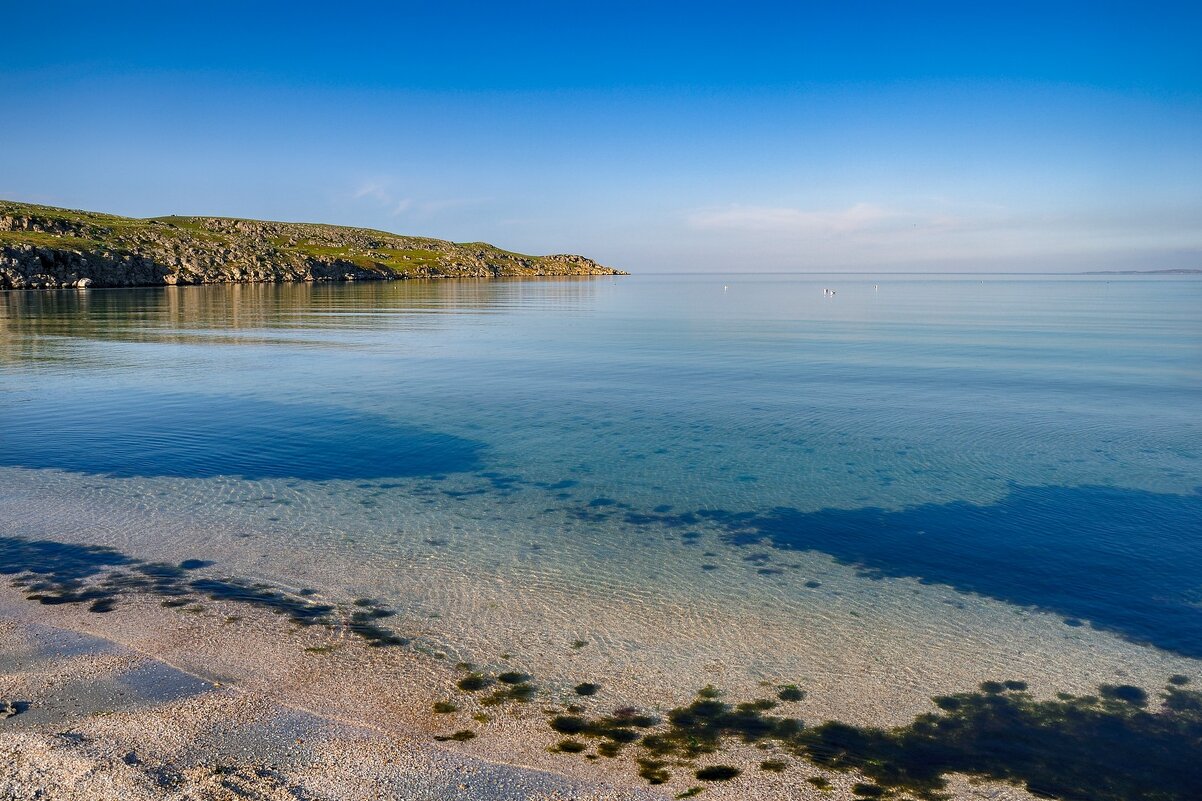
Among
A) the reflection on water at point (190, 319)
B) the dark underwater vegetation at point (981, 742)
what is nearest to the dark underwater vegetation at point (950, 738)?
the dark underwater vegetation at point (981, 742)

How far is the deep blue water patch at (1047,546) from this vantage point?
13.0m

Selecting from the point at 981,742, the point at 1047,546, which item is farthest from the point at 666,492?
the point at 981,742

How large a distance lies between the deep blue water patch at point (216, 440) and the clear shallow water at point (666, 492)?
0.15 metres

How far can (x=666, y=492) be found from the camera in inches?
768

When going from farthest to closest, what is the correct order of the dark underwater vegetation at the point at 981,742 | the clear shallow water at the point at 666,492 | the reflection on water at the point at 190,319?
the reflection on water at the point at 190,319
the clear shallow water at the point at 666,492
the dark underwater vegetation at the point at 981,742

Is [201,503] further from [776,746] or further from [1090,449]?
[1090,449]

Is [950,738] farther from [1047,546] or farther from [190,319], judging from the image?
[190,319]

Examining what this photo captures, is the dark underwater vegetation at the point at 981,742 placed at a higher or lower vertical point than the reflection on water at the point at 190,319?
lower

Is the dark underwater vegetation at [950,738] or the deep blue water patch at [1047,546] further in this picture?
the deep blue water patch at [1047,546]

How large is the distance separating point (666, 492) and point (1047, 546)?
8699 mm

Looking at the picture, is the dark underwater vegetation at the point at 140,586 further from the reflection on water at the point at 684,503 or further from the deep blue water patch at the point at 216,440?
the deep blue water patch at the point at 216,440

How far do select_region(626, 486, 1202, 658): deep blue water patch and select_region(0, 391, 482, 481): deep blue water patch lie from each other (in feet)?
31.1

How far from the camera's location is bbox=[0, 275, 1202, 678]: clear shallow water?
1265 centimetres

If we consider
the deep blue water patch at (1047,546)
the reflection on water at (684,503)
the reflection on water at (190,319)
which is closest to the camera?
the reflection on water at (684,503)
